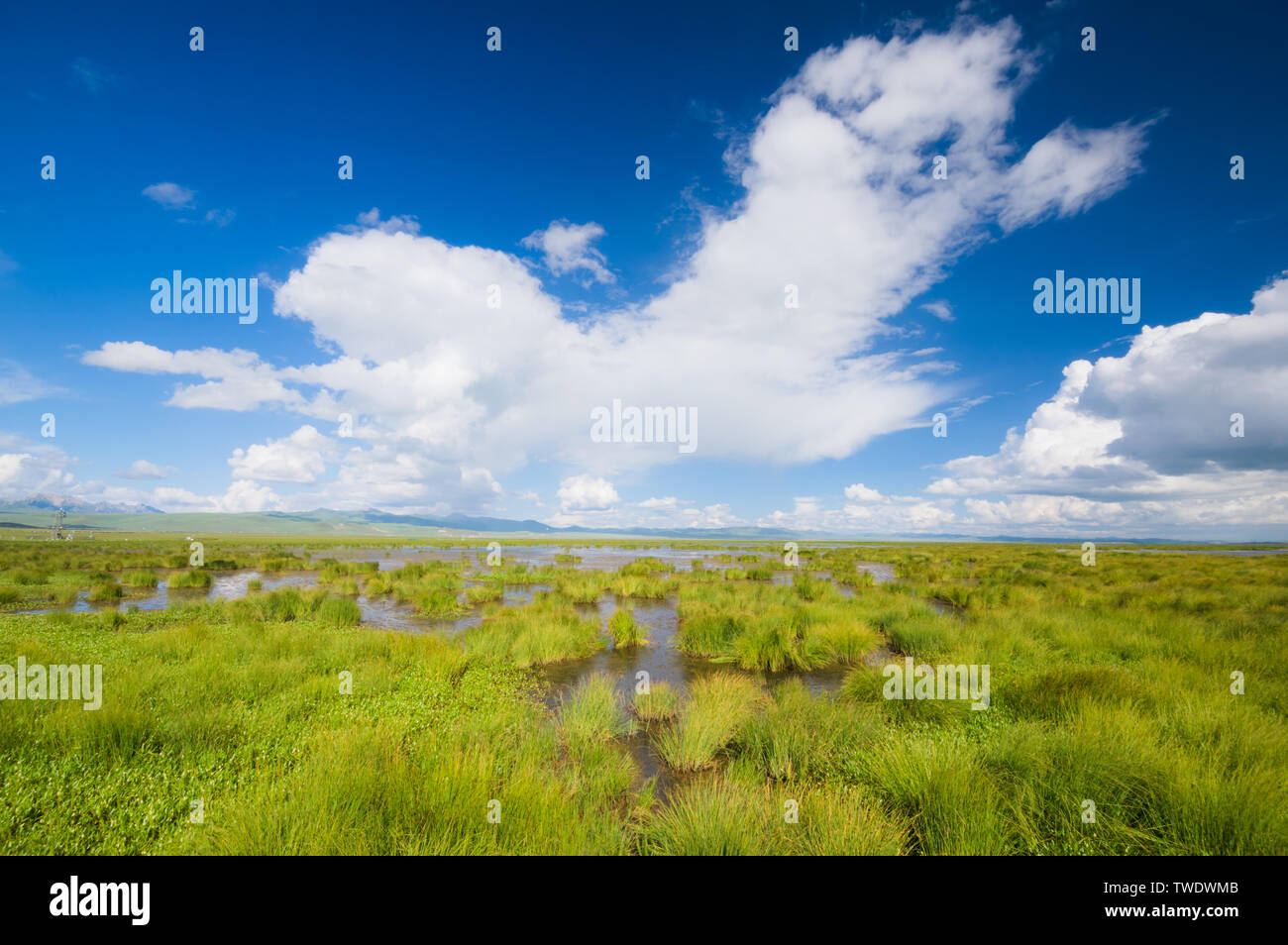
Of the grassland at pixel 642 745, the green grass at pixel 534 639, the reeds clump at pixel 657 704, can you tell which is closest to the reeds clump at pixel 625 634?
the grassland at pixel 642 745

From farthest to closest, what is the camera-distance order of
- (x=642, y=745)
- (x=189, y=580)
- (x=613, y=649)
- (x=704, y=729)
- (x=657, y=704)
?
(x=189, y=580)
(x=613, y=649)
(x=657, y=704)
(x=642, y=745)
(x=704, y=729)

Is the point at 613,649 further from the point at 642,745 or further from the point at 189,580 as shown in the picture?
the point at 189,580

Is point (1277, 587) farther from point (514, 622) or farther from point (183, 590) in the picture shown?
point (183, 590)

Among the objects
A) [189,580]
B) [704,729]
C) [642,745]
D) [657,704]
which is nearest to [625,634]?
[657,704]

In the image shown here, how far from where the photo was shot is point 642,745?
7.82 metres

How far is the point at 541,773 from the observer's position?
5.35 m

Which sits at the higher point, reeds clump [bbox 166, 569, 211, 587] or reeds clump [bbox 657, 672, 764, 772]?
reeds clump [bbox 657, 672, 764, 772]

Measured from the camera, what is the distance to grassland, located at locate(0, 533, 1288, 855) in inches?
174

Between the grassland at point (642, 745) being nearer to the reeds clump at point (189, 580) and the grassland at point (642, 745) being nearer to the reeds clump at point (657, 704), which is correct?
the reeds clump at point (657, 704)

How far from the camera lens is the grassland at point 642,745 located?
14.5 feet

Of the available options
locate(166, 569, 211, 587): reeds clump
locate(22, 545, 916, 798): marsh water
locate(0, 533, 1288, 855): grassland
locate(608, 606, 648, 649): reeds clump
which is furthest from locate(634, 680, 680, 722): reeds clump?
locate(166, 569, 211, 587): reeds clump

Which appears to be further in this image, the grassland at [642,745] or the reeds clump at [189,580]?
the reeds clump at [189,580]

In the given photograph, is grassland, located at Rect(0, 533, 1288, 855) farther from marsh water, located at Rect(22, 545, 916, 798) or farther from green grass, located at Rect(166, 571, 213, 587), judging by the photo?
green grass, located at Rect(166, 571, 213, 587)
